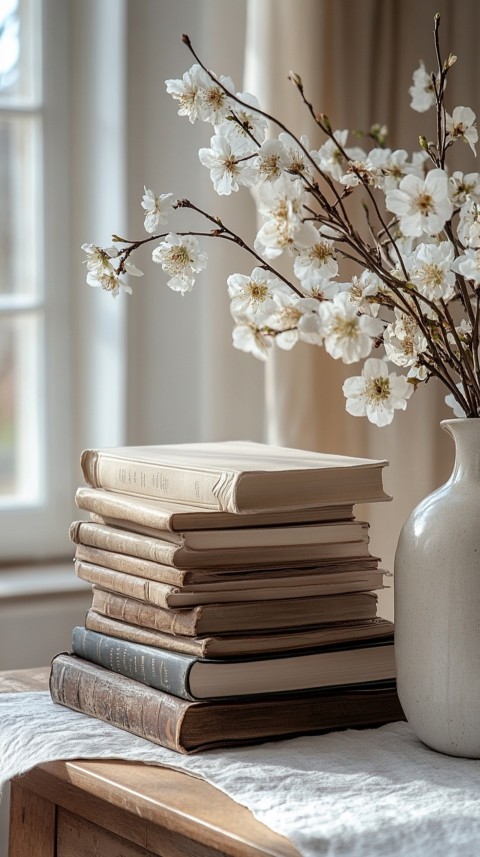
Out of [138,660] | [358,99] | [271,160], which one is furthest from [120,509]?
[358,99]

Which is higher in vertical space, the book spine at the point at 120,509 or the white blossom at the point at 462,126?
the white blossom at the point at 462,126

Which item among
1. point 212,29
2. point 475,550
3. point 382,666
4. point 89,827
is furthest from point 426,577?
Result: point 212,29

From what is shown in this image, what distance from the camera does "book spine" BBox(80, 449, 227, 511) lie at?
37.7 inches

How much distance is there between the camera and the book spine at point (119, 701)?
0.93m

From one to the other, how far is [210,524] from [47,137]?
1.19 metres

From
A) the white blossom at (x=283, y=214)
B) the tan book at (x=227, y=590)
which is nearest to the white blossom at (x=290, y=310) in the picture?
the white blossom at (x=283, y=214)

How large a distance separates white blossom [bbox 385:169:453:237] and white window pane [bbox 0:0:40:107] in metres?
1.30

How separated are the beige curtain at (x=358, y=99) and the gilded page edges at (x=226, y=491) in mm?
804

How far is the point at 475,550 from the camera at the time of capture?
2.91 ft

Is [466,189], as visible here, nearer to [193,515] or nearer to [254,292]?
[254,292]

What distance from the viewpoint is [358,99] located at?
179 centimetres

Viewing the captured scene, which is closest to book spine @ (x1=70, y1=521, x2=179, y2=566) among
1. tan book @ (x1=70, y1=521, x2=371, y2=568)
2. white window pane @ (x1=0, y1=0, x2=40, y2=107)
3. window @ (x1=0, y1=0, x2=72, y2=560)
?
tan book @ (x1=70, y1=521, x2=371, y2=568)

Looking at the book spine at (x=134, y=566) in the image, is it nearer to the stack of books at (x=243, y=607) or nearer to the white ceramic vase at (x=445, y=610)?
the stack of books at (x=243, y=607)

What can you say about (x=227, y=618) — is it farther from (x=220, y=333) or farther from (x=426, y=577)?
(x=220, y=333)
